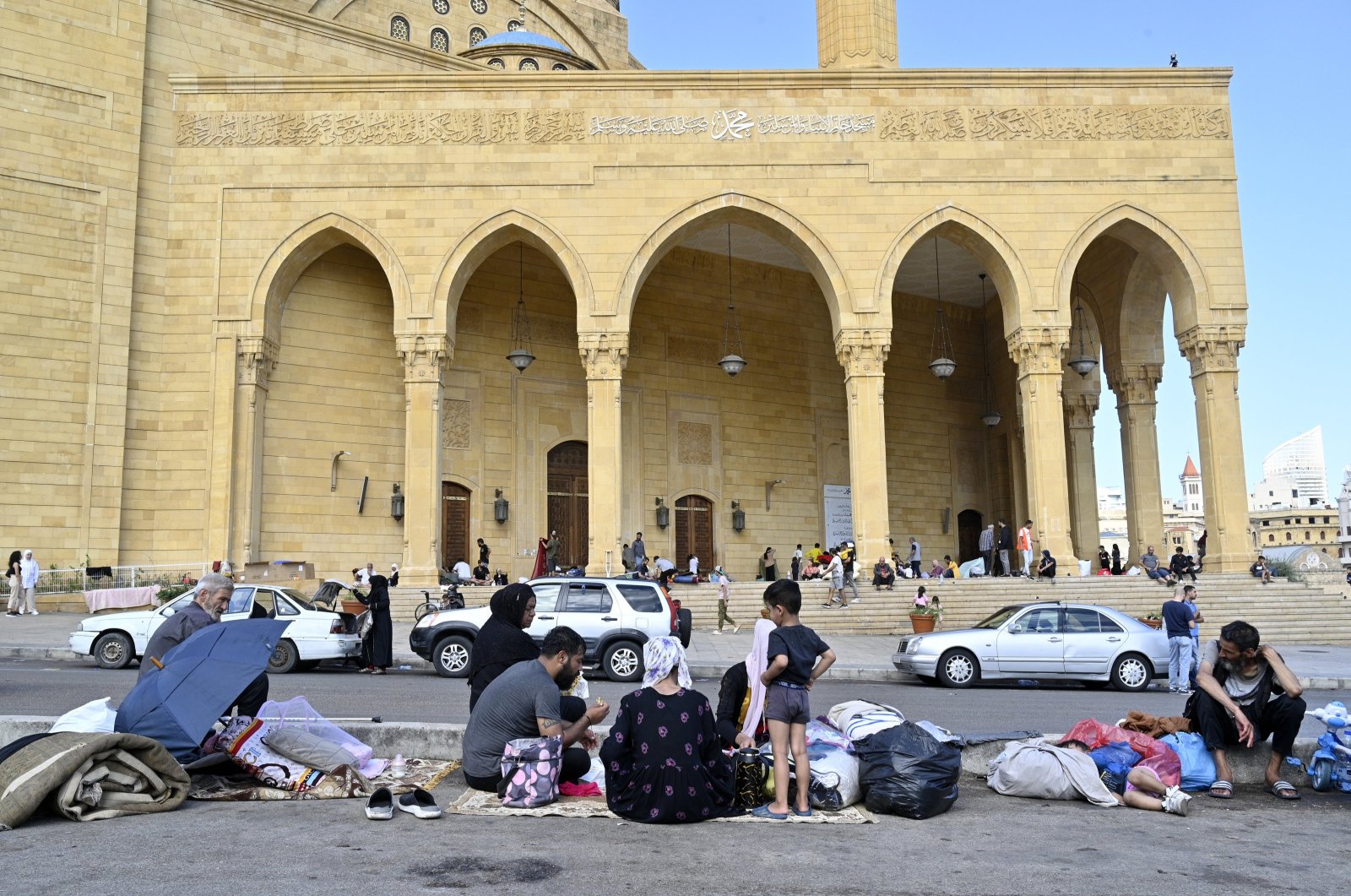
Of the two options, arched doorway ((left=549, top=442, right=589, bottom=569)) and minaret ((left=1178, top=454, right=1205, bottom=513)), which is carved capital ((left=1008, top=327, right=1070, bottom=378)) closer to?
arched doorway ((left=549, top=442, right=589, bottom=569))

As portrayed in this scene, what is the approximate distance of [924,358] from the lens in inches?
1115

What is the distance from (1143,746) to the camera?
5.61m

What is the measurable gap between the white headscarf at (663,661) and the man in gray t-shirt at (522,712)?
1.16 feet

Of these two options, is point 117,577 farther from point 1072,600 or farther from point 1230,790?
point 1230,790

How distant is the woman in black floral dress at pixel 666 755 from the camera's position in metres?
4.87

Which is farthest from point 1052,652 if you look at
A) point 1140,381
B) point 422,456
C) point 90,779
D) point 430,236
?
point 1140,381

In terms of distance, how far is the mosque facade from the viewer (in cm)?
1892

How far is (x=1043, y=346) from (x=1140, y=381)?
510cm

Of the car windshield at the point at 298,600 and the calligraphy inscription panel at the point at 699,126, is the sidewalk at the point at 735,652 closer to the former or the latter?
the car windshield at the point at 298,600

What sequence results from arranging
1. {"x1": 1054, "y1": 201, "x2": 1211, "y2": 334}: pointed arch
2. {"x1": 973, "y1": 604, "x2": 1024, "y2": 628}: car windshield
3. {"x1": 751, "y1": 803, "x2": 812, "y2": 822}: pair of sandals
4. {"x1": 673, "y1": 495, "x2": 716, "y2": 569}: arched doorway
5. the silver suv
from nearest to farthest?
{"x1": 751, "y1": 803, "x2": 812, "y2": 822}: pair of sandals → the silver suv → {"x1": 973, "y1": 604, "x2": 1024, "y2": 628}: car windshield → {"x1": 1054, "y1": 201, "x2": 1211, "y2": 334}: pointed arch → {"x1": 673, "y1": 495, "x2": 716, "y2": 569}: arched doorway

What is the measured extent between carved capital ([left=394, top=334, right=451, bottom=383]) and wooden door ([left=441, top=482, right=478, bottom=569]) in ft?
9.85

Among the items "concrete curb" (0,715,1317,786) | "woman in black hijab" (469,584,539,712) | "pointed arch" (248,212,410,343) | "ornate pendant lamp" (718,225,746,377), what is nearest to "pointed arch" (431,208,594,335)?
"pointed arch" (248,212,410,343)

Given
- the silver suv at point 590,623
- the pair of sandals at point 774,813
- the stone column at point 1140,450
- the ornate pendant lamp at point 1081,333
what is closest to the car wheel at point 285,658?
the silver suv at point 590,623

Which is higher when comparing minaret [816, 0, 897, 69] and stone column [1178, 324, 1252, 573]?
minaret [816, 0, 897, 69]
